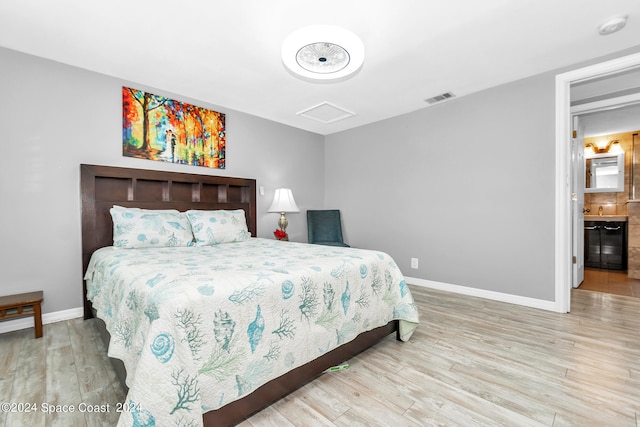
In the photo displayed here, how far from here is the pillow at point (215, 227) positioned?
292cm

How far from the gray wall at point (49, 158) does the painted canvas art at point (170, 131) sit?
8 cm

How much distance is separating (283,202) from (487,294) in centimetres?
270

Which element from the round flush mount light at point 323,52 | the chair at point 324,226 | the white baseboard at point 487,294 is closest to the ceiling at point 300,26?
→ the round flush mount light at point 323,52

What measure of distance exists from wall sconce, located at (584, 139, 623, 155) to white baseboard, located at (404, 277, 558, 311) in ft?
13.6

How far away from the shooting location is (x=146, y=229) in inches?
104

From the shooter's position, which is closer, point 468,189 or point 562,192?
point 562,192

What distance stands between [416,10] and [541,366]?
2.43 m

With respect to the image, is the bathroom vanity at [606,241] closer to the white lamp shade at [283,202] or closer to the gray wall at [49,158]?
the white lamp shade at [283,202]

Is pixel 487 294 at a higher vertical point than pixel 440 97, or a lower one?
lower

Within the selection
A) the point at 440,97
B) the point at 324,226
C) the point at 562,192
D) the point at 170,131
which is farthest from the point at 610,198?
the point at 170,131

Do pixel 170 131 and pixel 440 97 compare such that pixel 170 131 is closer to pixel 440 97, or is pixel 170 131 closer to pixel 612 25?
pixel 440 97

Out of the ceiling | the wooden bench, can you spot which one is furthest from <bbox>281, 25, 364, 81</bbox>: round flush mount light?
the wooden bench

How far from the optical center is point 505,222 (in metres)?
3.13

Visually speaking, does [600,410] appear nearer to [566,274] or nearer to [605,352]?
[605,352]
